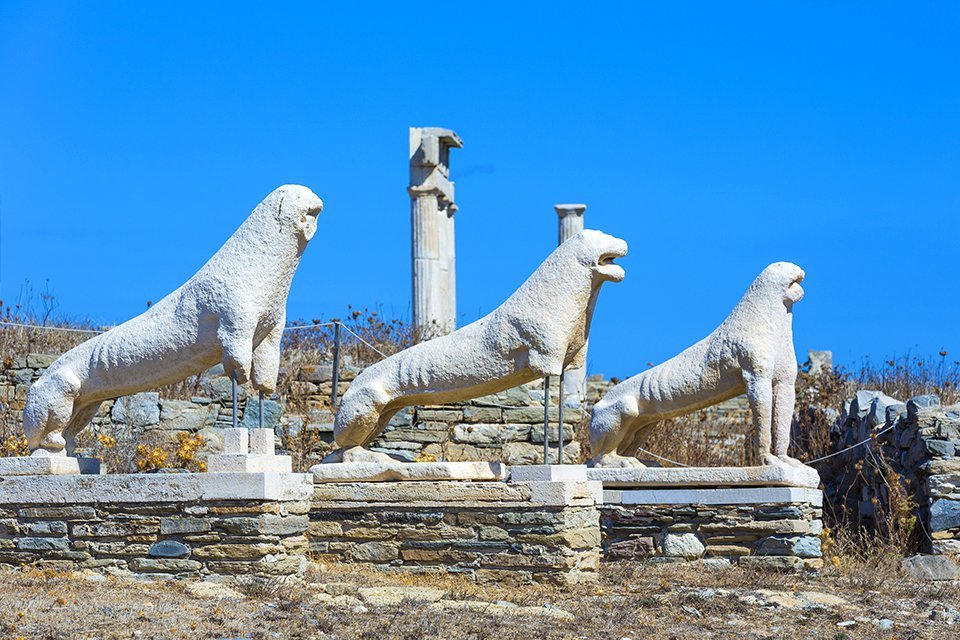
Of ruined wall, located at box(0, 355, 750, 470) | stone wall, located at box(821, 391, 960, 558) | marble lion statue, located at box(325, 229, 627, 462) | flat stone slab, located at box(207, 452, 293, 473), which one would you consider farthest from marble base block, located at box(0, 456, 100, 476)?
stone wall, located at box(821, 391, 960, 558)

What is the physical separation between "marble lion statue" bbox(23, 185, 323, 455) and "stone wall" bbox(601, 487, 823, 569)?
3.44 meters

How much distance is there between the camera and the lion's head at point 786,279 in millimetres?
10906

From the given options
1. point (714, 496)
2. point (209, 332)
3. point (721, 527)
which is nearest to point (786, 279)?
point (714, 496)

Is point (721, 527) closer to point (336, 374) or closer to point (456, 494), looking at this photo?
point (456, 494)

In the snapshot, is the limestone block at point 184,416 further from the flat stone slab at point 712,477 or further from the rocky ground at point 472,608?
the rocky ground at point 472,608

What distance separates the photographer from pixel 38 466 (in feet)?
29.7

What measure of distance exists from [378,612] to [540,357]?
2.52 m

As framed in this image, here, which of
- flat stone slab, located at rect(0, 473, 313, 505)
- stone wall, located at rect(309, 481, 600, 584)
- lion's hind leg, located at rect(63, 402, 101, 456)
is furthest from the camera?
lion's hind leg, located at rect(63, 402, 101, 456)

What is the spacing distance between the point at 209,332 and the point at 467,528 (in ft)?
7.35

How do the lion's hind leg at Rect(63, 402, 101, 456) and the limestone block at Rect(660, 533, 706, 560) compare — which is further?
the limestone block at Rect(660, 533, 706, 560)

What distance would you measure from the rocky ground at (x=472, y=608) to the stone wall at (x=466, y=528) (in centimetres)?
19

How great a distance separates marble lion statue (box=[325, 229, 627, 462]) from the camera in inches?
375

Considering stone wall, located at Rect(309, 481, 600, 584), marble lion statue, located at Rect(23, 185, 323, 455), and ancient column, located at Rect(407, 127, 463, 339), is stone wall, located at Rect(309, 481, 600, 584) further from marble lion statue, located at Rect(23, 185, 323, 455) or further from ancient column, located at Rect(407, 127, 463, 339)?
ancient column, located at Rect(407, 127, 463, 339)

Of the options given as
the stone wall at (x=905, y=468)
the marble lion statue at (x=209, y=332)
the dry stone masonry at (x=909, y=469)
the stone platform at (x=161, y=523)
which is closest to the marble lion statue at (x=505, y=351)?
the marble lion statue at (x=209, y=332)
